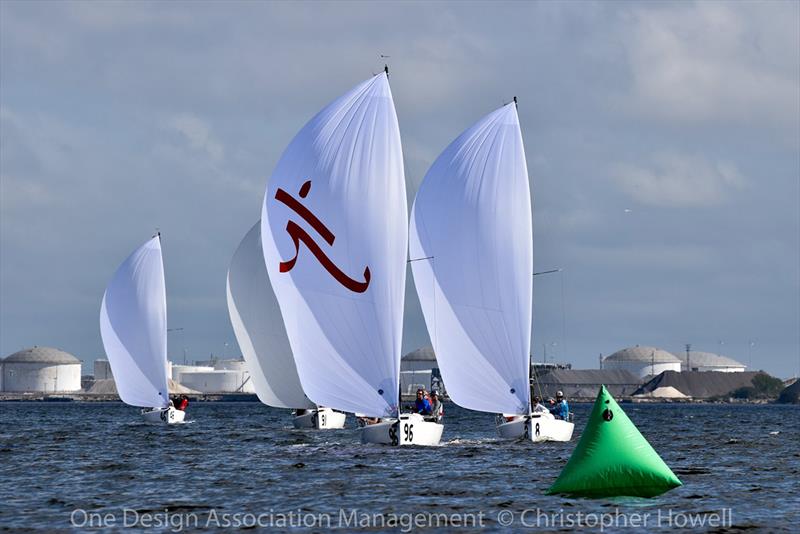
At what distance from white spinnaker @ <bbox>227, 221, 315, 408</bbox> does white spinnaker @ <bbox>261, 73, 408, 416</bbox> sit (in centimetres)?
2418

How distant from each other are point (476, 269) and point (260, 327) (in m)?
22.9

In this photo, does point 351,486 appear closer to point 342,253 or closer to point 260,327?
point 342,253

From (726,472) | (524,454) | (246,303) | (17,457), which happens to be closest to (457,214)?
(524,454)

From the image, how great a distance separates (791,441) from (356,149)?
29.9 meters

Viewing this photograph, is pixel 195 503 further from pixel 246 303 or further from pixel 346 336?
pixel 246 303

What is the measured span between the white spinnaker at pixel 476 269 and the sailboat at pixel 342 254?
406 centimetres

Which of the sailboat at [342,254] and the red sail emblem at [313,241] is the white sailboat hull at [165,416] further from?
the red sail emblem at [313,241]

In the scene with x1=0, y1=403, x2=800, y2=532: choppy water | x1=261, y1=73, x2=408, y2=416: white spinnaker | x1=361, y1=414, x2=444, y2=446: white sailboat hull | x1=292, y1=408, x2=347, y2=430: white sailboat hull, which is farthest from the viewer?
x1=292, y1=408, x2=347, y2=430: white sailboat hull

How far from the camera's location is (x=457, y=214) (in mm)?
43812

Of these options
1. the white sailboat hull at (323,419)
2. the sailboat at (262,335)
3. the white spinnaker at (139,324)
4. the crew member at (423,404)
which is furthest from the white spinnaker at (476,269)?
the white spinnaker at (139,324)

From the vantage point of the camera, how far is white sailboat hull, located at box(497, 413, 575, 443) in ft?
149

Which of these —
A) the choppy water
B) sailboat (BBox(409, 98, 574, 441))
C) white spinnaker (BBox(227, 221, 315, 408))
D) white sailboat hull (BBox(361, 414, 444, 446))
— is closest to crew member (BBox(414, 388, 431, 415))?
the choppy water

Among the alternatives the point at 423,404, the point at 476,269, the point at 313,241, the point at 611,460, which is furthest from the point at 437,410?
the point at 611,460

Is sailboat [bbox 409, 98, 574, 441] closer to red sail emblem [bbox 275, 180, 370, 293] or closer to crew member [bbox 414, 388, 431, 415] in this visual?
crew member [bbox 414, 388, 431, 415]
